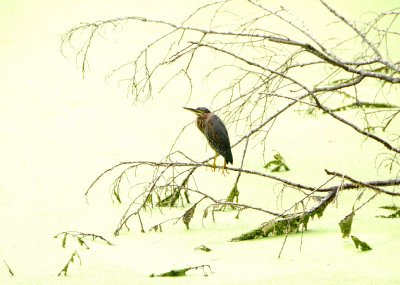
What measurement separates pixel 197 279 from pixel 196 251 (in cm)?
24

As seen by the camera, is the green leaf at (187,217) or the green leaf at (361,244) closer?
the green leaf at (361,244)

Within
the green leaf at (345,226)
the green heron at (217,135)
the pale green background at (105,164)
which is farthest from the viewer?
the green heron at (217,135)

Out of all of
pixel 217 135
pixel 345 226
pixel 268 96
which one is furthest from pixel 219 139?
pixel 268 96

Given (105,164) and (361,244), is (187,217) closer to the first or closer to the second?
(361,244)

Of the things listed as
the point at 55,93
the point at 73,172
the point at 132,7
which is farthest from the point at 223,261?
the point at 132,7

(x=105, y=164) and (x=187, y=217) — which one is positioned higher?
(x=105, y=164)

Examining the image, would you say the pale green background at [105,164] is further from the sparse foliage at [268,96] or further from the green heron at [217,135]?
the green heron at [217,135]

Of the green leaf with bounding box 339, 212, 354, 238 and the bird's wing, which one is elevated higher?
the bird's wing

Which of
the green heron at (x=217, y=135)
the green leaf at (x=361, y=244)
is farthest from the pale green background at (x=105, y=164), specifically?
the green heron at (x=217, y=135)

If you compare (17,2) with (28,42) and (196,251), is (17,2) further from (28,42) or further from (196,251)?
(196,251)

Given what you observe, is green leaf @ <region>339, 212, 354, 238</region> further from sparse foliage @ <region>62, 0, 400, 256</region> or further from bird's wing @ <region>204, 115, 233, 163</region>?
bird's wing @ <region>204, 115, 233, 163</region>

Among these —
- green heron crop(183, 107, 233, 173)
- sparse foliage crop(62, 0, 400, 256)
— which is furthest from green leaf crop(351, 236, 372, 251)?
green heron crop(183, 107, 233, 173)

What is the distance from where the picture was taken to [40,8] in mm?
5348

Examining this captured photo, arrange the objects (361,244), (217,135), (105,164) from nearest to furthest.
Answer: (361,244)
(217,135)
(105,164)
